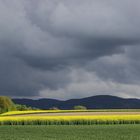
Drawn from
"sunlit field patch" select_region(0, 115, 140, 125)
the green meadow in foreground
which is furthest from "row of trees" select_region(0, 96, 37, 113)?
the green meadow in foreground

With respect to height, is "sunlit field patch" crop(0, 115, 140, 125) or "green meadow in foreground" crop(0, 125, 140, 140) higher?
"sunlit field patch" crop(0, 115, 140, 125)

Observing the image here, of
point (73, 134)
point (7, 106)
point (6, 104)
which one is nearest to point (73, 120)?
point (73, 134)

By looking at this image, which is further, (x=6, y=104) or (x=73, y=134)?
(x=6, y=104)

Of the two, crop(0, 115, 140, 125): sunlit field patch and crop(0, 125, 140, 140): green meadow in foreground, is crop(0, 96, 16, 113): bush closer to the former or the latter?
crop(0, 115, 140, 125): sunlit field patch

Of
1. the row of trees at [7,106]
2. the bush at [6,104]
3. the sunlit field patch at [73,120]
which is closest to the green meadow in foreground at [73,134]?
the sunlit field patch at [73,120]

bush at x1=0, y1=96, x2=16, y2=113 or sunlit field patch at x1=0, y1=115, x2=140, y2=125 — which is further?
bush at x1=0, y1=96, x2=16, y2=113

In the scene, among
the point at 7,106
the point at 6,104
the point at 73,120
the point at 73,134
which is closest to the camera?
the point at 73,134

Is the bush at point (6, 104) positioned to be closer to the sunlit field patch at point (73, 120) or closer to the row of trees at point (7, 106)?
the row of trees at point (7, 106)

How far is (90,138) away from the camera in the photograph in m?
39.2

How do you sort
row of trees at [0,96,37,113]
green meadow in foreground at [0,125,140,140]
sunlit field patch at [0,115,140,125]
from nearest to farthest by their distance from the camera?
green meadow in foreground at [0,125,140,140] < sunlit field patch at [0,115,140,125] < row of trees at [0,96,37,113]

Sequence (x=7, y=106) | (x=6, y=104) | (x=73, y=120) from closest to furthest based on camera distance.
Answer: (x=73, y=120) → (x=7, y=106) → (x=6, y=104)

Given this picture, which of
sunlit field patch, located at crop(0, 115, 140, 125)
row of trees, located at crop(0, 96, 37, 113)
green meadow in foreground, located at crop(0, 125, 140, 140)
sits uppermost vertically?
row of trees, located at crop(0, 96, 37, 113)

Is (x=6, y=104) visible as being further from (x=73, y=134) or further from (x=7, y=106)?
(x=73, y=134)

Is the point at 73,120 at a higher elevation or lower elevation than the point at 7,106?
lower
